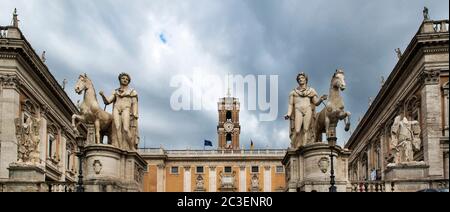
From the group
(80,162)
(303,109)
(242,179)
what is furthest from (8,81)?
(242,179)

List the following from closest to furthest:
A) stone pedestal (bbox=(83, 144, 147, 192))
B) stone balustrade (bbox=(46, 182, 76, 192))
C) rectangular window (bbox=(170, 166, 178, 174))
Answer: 1. stone pedestal (bbox=(83, 144, 147, 192))
2. stone balustrade (bbox=(46, 182, 76, 192))
3. rectangular window (bbox=(170, 166, 178, 174))

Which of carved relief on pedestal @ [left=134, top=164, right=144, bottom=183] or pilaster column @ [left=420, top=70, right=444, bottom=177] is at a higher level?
pilaster column @ [left=420, top=70, right=444, bottom=177]

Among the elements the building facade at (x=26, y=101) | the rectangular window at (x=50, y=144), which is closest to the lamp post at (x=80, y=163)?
the building facade at (x=26, y=101)

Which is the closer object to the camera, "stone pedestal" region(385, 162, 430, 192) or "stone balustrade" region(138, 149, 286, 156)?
"stone pedestal" region(385, 162, 430, 192)

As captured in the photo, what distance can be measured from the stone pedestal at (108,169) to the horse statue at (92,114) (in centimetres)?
58

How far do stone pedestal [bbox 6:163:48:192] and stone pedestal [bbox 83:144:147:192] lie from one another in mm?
1537

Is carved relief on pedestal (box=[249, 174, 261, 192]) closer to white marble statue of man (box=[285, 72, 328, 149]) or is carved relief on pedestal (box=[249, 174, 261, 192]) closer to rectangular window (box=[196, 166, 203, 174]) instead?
rectangular window (box=[196, 166, 203, 174])

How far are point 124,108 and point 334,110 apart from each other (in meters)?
6.90

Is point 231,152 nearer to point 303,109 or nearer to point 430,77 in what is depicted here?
point 430,77

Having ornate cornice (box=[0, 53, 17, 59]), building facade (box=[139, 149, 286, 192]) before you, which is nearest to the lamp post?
ornate cornice (box=[0, 53, 17, 59])

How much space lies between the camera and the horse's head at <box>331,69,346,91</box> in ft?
68.0

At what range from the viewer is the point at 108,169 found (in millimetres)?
20828
